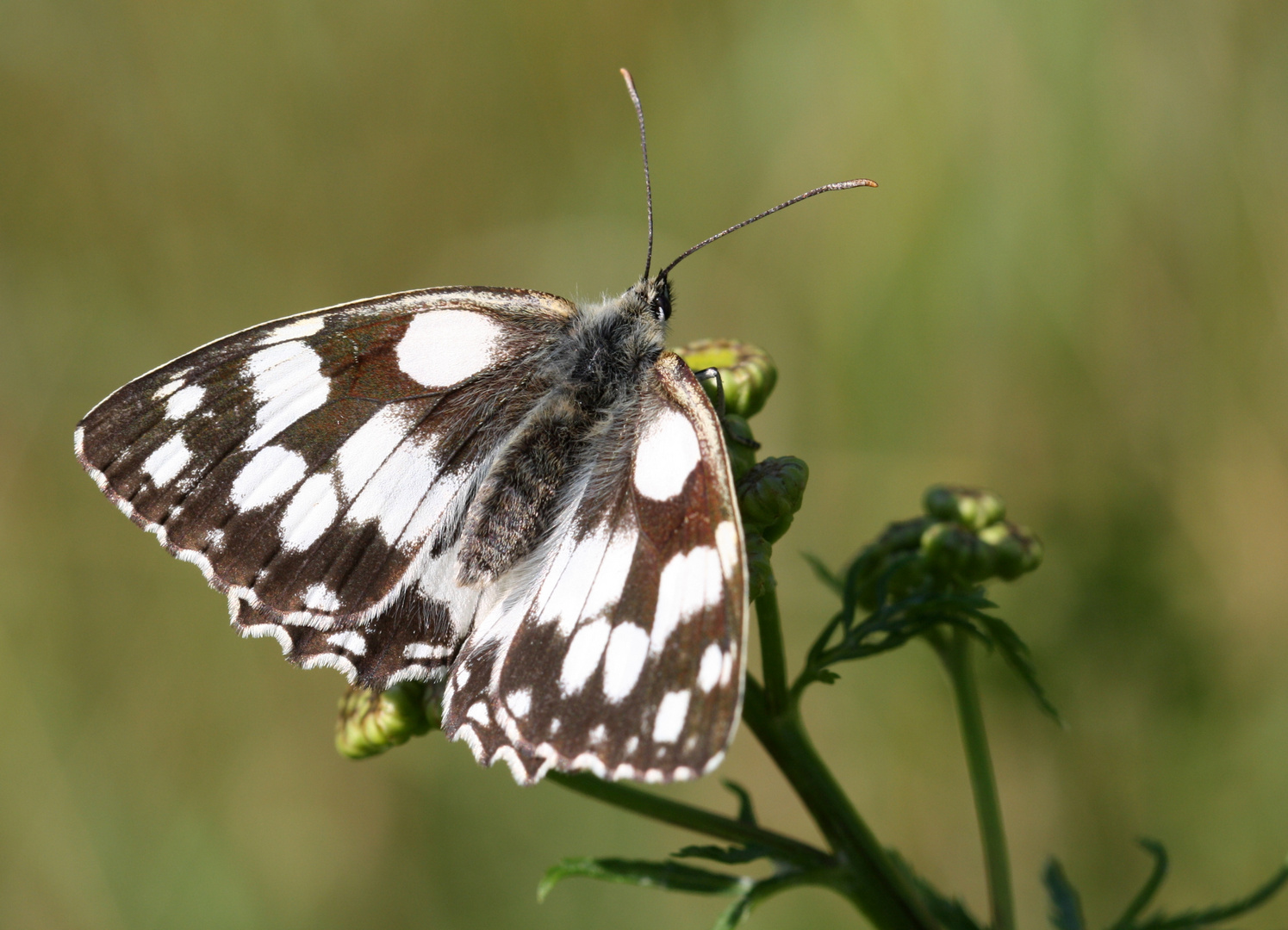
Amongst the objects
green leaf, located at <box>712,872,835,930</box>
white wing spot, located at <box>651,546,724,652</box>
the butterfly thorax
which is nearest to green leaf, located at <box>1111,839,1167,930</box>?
green leaf, located at <box>712,872,835,930</box>

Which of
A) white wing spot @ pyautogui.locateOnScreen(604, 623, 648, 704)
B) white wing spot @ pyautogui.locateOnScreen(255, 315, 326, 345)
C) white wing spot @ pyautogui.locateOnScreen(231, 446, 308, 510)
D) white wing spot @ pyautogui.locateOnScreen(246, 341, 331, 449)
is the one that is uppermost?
white wing spot @ pyautogui.locateOnScreen(255, 315, 326, 345)

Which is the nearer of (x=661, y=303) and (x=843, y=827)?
(x=843, y=827)

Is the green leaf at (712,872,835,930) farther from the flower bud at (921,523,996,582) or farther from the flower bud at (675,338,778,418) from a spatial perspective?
the flower bud at (675,338,778,418)

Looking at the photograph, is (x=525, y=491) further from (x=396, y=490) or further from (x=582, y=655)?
(x=582, y=655)

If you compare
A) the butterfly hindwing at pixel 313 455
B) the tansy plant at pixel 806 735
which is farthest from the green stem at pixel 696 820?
the butterfly hindwing at pixel 313 455

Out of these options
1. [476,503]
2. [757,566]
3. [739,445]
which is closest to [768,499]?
[757,566]

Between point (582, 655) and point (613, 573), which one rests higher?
point (613, 573)

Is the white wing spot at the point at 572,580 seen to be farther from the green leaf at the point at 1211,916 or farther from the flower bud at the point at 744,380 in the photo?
the green leaf at the point at 1211,916
